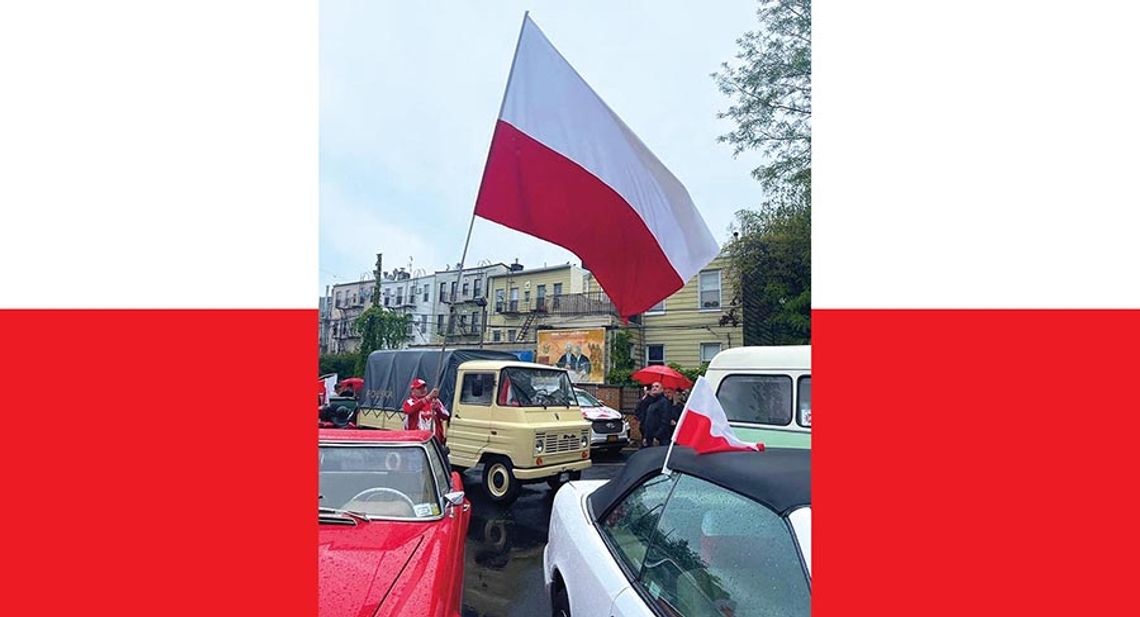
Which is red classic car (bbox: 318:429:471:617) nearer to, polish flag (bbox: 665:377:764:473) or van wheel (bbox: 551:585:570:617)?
van wheel (bbox: 551:585:570:617)

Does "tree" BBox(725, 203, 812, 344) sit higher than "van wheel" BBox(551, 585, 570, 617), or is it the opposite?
"tree" BBox(725, 203, 812, 344)

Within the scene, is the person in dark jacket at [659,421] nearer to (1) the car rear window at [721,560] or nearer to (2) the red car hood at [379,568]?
(2) the red car hood at [379,568]

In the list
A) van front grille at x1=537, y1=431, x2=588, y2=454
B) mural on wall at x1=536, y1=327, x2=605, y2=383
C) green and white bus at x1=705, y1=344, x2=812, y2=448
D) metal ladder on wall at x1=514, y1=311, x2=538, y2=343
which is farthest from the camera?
metal ladder on wall at x1=514, y1=311, x2=538, y2=343

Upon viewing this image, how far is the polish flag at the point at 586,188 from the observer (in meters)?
2.54

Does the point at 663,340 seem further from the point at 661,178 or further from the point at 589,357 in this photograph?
the point at 661,178

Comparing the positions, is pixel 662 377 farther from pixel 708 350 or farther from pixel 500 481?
pixel 708 350

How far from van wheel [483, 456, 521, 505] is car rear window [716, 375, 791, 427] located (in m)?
2.61

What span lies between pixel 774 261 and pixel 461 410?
5.99 meters

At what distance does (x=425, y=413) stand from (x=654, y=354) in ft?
44.5

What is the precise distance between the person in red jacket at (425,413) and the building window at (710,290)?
11970 mm

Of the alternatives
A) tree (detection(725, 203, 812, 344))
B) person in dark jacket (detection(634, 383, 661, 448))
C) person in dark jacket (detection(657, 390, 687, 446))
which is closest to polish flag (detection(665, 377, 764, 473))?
person in dark jacket (detection(657, 390, 687, 446))

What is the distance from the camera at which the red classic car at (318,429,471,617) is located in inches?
80.9

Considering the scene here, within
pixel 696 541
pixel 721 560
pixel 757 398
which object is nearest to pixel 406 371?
pixel 757 398

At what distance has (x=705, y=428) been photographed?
2189 millimetres
